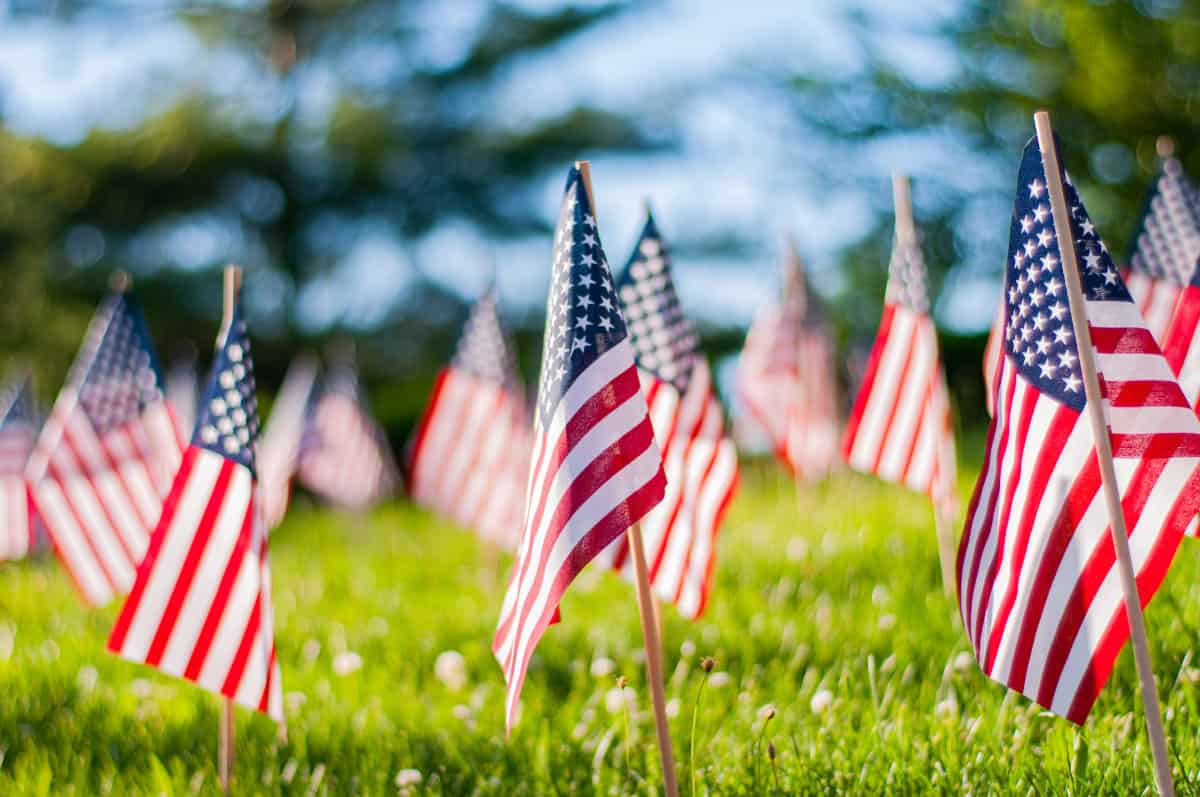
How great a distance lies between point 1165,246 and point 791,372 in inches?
191

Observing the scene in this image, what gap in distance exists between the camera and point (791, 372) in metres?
10.1

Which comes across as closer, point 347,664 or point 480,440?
point 347,664

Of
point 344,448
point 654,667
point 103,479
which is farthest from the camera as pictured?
point 344,448

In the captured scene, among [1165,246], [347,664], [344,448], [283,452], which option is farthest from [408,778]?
[344,448]

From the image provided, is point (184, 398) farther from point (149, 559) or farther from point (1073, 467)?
point (1073, 467)

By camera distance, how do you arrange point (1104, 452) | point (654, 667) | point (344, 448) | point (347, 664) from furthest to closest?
point (344, 448) → point (347, 664) → point (654, 667) → point (1104, 452)

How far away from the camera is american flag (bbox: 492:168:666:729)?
3.37 meters

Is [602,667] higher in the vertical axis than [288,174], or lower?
lower

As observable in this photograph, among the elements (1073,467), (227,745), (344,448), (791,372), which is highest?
(1073,467)

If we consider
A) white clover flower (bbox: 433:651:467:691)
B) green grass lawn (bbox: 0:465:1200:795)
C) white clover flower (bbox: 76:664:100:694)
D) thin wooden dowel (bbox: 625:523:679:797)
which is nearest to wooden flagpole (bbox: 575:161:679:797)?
thin wooden dowel (bbox: 625:523:679:797)

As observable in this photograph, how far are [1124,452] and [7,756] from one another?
4.33 m

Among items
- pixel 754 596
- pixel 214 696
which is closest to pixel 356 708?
pixel 214 696

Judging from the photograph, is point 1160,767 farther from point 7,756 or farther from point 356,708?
point 7,756

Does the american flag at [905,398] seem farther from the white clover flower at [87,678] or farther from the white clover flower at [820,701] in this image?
the white clover flower at [87,678]
